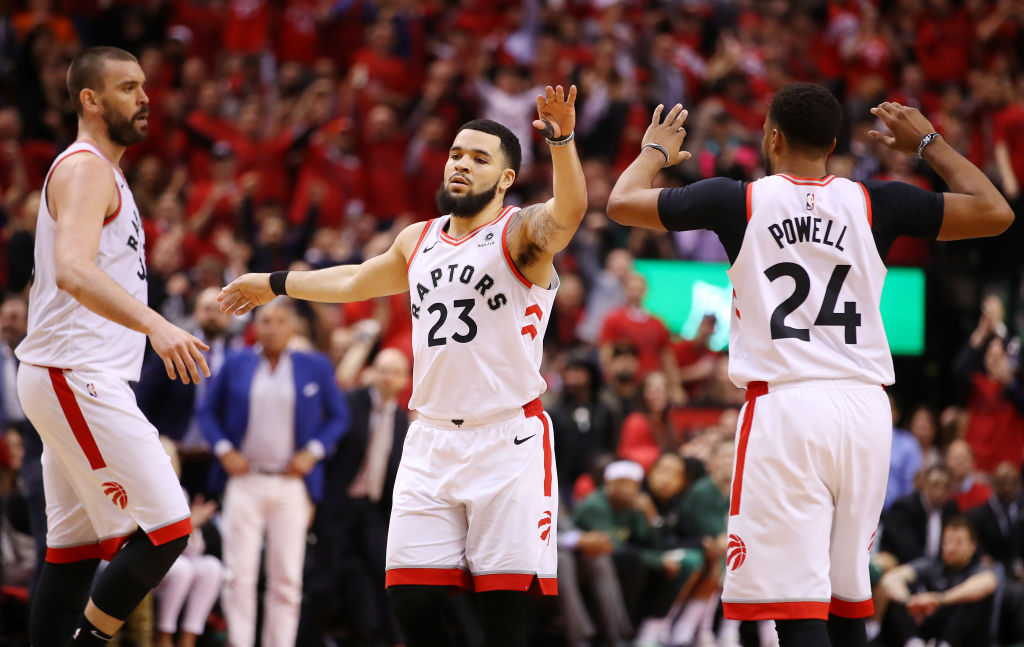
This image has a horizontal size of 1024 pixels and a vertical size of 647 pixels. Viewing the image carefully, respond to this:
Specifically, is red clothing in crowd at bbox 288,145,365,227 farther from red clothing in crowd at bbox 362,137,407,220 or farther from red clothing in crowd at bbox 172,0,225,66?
red clothing in crowd at bbox 172,0,225,66

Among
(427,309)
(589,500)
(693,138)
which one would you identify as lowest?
(589,500)

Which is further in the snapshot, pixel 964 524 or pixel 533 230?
pixel 964 524

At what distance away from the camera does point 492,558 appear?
5742 mm

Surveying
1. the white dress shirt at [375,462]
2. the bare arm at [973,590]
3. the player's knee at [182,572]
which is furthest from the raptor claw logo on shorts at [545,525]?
the bare arm at [973,590]

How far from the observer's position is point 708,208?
5.46 metres

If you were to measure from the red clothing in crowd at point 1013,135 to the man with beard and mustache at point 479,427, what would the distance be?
39.4 ft

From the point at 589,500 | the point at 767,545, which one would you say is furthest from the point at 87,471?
the point at 589,500

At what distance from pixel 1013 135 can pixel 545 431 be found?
12328mm

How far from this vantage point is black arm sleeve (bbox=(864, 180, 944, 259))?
5.45 metres

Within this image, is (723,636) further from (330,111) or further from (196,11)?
(196,11)

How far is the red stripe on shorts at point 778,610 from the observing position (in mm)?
5199

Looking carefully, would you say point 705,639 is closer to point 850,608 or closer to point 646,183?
point 850,608

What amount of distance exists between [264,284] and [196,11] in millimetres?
12902

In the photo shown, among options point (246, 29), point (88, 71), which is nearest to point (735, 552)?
point (88, 71)
